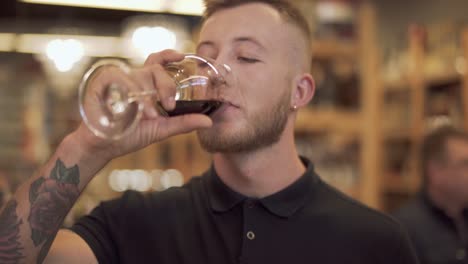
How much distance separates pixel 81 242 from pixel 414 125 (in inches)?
161

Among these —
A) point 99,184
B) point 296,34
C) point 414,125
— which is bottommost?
point 99,184

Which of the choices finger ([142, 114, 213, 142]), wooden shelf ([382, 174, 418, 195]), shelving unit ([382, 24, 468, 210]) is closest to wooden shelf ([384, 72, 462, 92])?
shelving unit ([382, 24, 468, 210])

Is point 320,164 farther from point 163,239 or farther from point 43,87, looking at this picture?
point 163,239

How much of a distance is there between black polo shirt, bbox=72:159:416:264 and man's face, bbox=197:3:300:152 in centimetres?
19

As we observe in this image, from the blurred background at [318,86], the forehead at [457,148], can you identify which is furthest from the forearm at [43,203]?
the forehead at [457,148]

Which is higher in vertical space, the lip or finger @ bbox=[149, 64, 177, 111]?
finger @ bbox=[149, 64, 177, 111]

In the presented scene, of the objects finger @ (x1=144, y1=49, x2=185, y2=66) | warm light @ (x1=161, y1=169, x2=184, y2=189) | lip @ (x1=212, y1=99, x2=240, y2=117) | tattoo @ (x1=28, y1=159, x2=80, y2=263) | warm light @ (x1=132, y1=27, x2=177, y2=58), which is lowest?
warm light @ (x1=161, y1=169, x2=184, y2=189)

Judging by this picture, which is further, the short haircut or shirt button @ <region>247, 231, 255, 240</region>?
the short haircut

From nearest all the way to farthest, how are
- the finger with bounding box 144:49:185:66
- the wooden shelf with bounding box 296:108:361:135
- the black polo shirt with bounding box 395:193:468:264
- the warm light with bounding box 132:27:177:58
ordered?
the finger with bounding box 144:49:185:66, the black polo shirt with bounding box 395:193:468:264, the wooden shelf with bounding box 296:108:361:135, the warm light with bounding box 132:27:177:58

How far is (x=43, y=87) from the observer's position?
3.94 metres

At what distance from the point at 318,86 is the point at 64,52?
5.04 feet

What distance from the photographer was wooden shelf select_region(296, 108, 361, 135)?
4.02 metres

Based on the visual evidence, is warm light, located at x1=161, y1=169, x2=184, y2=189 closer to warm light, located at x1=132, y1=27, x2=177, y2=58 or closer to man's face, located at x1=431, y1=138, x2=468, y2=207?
warm light, located at x1=132, y1=27, x2=177, y2=58

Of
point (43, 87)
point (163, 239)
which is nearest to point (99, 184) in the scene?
point (43, 87)
